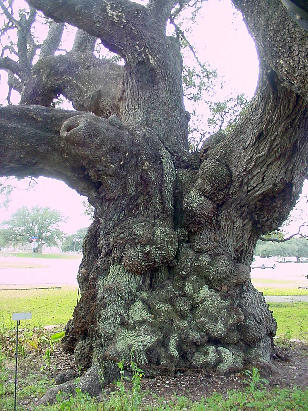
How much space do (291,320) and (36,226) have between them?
57.9m

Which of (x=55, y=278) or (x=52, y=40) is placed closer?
(x=52, y=40)

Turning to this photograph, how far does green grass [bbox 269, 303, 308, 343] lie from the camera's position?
7.54m

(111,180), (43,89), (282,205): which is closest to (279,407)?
(282,205)

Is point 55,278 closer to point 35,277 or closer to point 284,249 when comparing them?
point 35,277

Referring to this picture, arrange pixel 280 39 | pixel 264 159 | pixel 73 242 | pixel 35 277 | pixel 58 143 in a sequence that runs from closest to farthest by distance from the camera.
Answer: pixel 280 39, pixel 264 159, pixel 58 143, pixel 35 277, pixel 73 242

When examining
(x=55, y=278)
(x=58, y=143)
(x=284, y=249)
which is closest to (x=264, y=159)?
(x=58, y=143)

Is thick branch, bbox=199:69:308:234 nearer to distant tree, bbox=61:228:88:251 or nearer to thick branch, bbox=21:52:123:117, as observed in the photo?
thick branch, bbox=21:52:123:117

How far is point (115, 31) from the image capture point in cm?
577

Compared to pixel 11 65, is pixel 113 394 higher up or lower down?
lower down

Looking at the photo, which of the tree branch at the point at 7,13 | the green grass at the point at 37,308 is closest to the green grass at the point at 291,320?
the green grass at the point at 37,308

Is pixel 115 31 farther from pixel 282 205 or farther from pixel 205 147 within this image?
pixel 282 205

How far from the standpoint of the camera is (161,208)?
5.14 meters

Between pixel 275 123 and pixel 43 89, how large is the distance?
4047 mm

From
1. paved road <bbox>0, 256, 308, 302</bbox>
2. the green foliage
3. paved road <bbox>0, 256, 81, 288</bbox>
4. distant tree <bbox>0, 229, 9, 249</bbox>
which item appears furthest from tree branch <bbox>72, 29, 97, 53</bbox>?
distant tree <bbox>0, 229, 9, 249</bbox>
